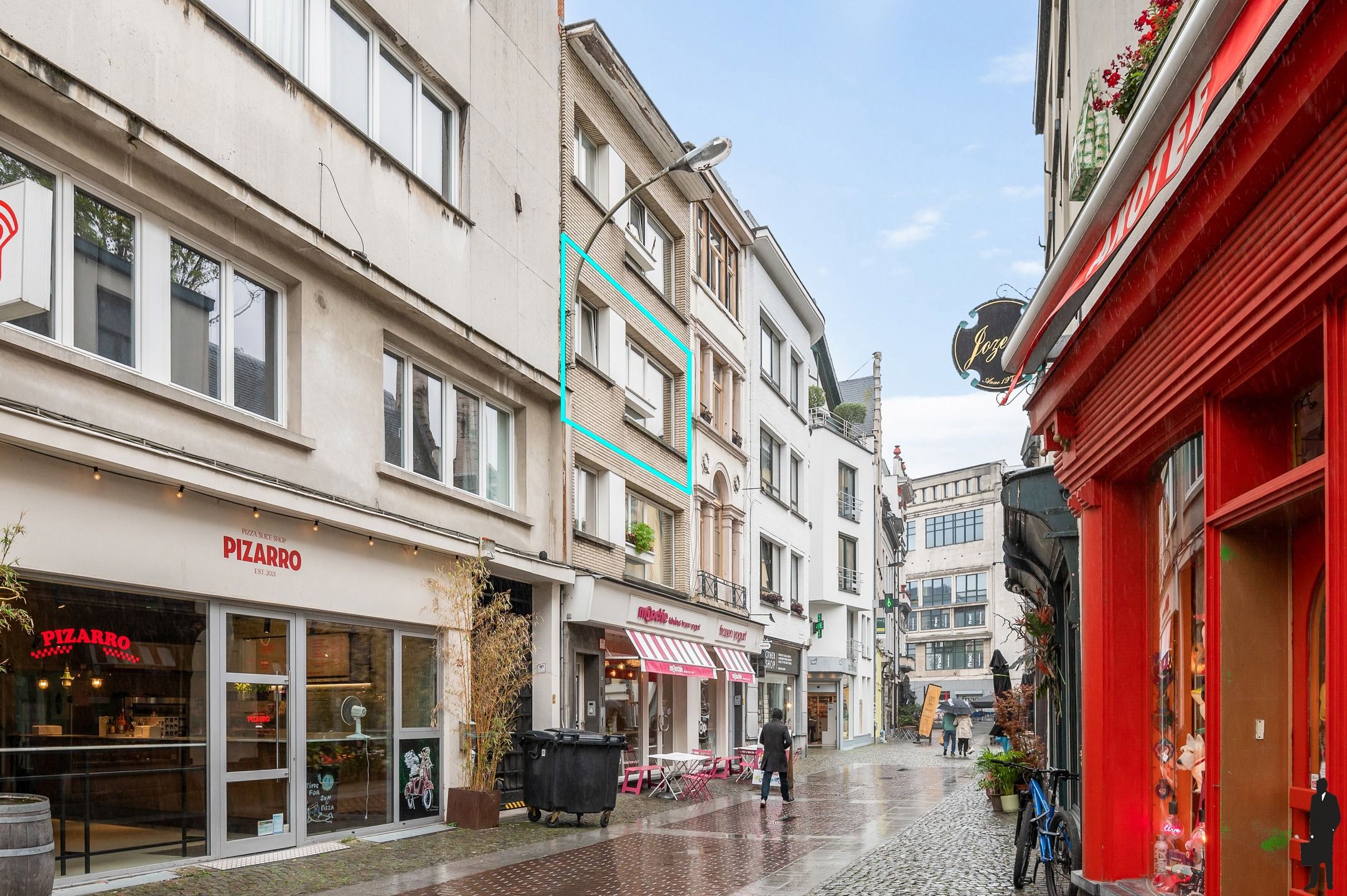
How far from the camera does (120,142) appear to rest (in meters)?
11.0

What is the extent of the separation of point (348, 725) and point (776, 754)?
9106 millimetres

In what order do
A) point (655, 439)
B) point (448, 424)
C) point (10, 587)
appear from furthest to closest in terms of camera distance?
1. point (655, 439)
2. point (448, 424)
3. point (10, 587)

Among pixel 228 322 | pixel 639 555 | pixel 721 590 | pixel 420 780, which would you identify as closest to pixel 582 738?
pixel 420 780

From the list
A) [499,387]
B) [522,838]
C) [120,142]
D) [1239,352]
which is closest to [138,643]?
[120,142]

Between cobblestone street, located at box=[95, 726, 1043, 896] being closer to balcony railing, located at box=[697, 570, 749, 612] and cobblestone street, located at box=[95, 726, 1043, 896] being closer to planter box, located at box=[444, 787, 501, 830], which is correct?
planter box, located at box=[444, 787, 501, 830]

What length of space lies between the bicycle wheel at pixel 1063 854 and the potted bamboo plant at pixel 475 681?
25.1ft

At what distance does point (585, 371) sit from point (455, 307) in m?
5.14

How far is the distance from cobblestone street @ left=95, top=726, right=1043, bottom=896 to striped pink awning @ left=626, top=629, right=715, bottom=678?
2.75 m

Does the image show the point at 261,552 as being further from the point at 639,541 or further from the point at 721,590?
the point at 721,590

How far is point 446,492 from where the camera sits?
1672 cm

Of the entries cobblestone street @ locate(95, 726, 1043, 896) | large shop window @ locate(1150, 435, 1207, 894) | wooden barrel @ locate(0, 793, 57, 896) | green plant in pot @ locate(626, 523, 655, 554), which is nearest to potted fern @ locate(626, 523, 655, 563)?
green plant in pot @ locate(626, 523, 655, 554)

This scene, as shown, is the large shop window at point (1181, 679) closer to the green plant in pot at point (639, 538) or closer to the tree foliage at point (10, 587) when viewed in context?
the tree foliage at point (10, 587)

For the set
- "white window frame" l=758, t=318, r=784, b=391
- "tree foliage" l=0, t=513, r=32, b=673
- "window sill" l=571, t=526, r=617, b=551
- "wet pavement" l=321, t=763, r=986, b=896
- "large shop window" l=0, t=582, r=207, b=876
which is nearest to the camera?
"tree foliage" l=0, t=513, r=32, b=673

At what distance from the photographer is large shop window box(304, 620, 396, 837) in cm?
1394
